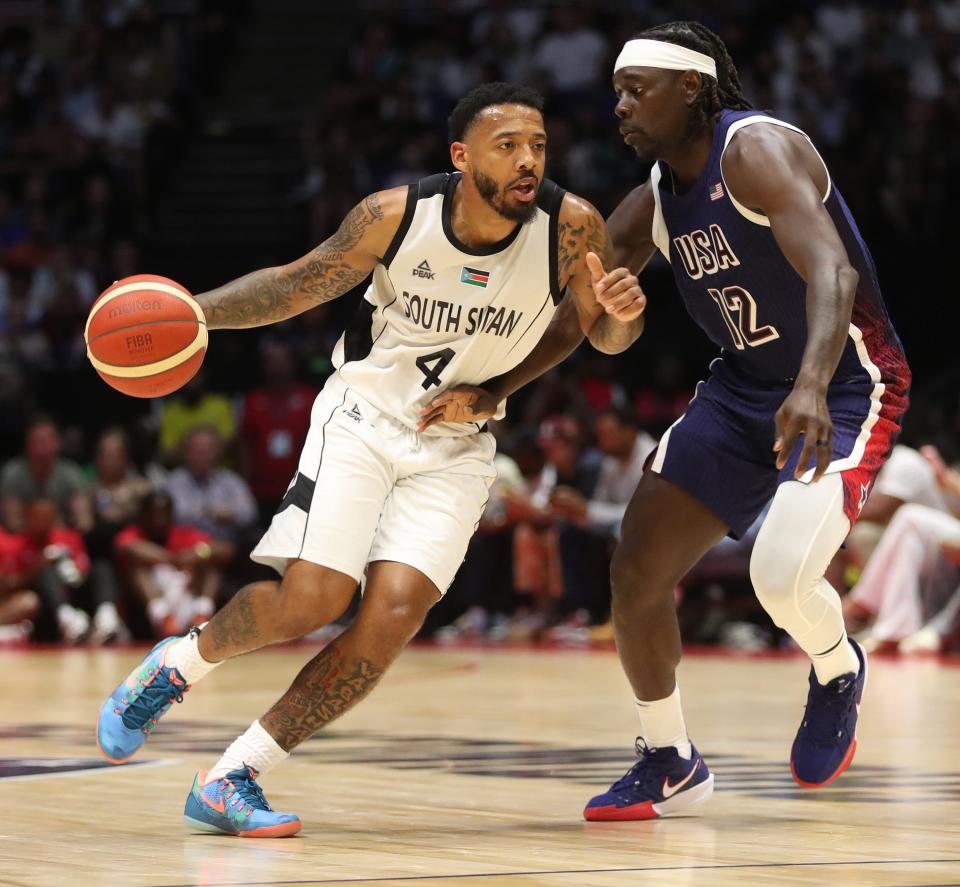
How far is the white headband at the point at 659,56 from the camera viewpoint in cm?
455

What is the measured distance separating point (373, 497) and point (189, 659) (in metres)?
0.63

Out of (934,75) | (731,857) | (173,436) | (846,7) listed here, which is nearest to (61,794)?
(731,857)

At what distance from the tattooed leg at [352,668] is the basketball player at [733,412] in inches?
20.6

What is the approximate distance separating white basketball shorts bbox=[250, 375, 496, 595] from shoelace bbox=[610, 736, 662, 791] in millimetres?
729

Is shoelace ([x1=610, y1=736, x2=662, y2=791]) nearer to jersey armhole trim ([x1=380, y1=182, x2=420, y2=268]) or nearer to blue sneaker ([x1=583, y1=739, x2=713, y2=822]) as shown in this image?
blue sneaker ([x1=583, y1=739, x2=713, y2=822])

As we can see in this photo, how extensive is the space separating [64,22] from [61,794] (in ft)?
46.5

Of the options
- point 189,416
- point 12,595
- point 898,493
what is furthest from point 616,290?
point 189,416

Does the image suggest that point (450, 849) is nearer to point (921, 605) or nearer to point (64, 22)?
point (921, 605)

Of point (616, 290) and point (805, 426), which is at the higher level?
point (616, 290)

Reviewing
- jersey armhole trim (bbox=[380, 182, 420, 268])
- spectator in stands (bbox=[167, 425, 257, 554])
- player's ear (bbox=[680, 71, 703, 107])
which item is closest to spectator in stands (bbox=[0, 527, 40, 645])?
spectator in stands (bbox=[167, 425, 257, 554])

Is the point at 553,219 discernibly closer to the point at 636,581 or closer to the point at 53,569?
the point at 636,581

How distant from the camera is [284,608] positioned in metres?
4.26

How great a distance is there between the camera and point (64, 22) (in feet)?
57.9

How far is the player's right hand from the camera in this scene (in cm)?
451
